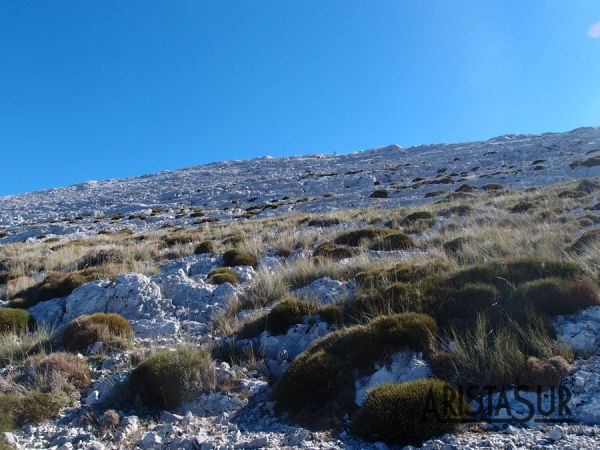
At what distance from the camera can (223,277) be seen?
11789 millimetres

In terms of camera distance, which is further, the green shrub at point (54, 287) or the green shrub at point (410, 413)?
the green shrub at point (54, 287)

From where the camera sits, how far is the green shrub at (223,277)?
1170 centimetres

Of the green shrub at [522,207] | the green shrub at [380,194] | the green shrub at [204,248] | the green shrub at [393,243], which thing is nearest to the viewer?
the green shrub at [393,243]

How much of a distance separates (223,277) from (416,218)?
33.3 ft

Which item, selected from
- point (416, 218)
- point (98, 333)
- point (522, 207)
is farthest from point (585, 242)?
point (98, 333)

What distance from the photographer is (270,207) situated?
3766 cm

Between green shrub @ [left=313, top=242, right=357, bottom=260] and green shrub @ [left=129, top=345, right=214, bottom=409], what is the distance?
706 cm

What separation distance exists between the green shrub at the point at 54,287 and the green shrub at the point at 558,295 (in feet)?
32.8

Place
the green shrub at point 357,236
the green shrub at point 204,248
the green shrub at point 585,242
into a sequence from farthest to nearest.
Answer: the green shrub at point 204,248
the green shrub at point 357,236
the green shrub at point 585,242

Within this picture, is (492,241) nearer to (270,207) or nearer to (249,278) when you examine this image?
(249,278)

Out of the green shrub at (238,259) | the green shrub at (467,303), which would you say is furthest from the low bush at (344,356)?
the green shrub at (238,259)

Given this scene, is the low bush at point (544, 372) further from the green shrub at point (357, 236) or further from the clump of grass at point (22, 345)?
the green shrub at point (357, 236)

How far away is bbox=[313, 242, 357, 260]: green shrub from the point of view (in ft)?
43.8

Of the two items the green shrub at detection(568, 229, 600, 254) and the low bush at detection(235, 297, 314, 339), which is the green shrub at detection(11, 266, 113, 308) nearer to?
the low bush at detection(235, 297, 314, 339)
